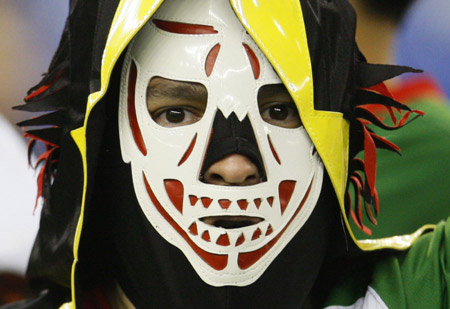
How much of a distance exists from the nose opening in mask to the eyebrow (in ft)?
0.19

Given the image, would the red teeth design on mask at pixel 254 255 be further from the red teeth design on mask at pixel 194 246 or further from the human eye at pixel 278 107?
the human eye at pixel 278 107

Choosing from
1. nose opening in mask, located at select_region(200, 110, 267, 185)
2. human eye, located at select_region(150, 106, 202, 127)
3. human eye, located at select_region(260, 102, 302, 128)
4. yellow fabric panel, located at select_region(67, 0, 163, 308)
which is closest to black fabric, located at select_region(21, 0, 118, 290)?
yellow fabric panel, located at select_region(67, 0, 163, 308)

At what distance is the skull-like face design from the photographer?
1.47 meters

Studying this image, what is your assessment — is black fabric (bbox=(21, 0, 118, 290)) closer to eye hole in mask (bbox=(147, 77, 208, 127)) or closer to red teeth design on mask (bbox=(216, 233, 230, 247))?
eye hole in mask (bbox=(147, 77, 208, 127))

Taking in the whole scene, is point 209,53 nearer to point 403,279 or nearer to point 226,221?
point 226,221

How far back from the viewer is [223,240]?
57.8 inches

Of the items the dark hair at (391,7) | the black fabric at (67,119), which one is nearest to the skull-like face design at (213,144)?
the black fabric at (67,119)

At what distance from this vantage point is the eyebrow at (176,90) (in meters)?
1.50

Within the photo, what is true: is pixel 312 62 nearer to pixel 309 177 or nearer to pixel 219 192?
pixel 309 177

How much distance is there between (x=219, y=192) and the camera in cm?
146

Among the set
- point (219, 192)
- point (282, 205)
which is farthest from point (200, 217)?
point (282, 205)

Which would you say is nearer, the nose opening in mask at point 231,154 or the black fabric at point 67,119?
the nose opening in mask at point 231,154

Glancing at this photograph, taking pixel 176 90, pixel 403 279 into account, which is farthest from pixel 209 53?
pixel 403 279

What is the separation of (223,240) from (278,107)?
0.30 m
